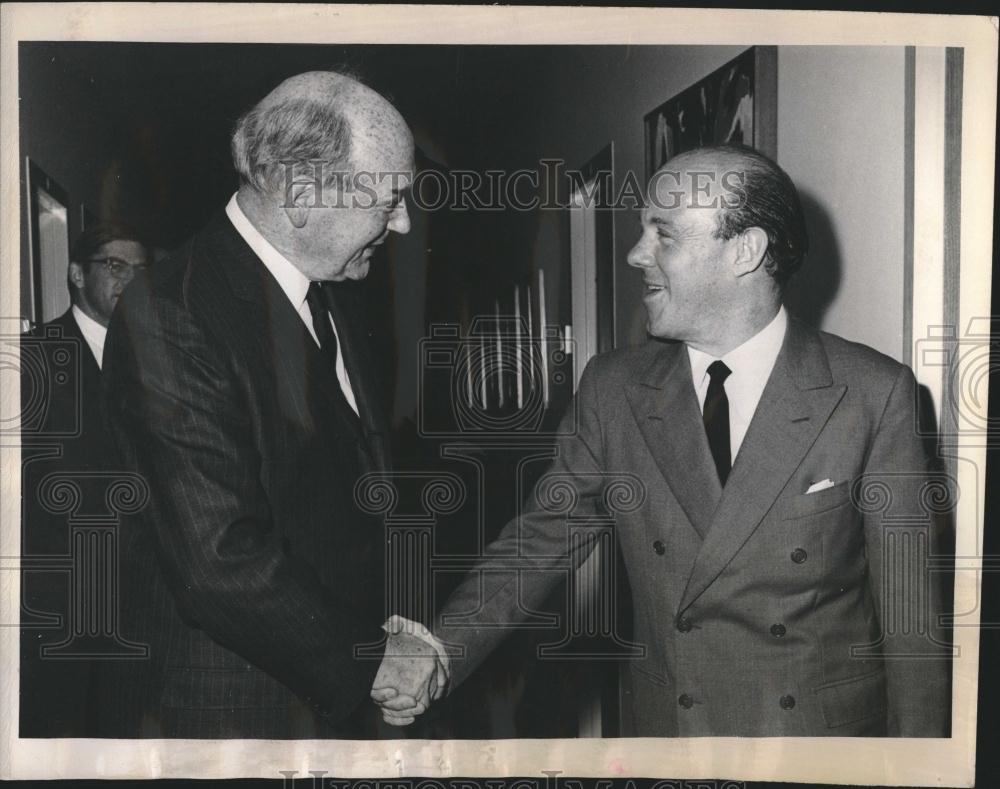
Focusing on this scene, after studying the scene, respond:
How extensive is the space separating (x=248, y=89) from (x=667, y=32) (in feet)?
A: 2.25

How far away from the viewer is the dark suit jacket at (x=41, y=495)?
169 centimetres

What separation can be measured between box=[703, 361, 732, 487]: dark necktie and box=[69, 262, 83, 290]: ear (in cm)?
103

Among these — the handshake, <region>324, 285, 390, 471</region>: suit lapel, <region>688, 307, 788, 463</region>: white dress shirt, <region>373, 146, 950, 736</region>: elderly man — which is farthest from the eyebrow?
the handshake

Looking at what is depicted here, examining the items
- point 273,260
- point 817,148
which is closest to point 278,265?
point 273,260

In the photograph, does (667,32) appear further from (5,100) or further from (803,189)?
(5,100)

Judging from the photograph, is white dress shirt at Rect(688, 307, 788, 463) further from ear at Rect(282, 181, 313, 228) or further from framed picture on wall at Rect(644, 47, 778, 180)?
ear at Rect(282, 181, 313, 228)

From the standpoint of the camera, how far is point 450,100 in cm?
166

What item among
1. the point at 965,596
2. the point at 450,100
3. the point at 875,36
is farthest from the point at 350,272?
the point at 965,596

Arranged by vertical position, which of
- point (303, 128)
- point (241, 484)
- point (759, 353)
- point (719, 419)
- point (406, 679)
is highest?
point (303, 128)

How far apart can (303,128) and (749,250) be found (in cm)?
73

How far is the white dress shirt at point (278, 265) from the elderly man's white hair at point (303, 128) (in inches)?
2.2

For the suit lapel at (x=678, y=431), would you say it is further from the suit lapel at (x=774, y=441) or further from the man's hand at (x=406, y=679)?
the man's hand at (x=406, y=679)

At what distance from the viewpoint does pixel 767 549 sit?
164 centimetres

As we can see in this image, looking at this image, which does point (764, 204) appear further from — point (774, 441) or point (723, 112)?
point (774, 441)
